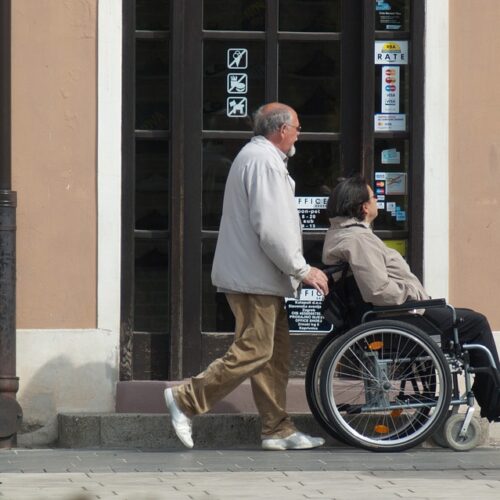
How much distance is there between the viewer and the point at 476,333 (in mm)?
9062

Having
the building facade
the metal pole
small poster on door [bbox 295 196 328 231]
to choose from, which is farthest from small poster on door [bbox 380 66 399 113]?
the metal pole

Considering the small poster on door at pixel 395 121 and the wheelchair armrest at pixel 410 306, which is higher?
the small poster on door at pixel 395 121

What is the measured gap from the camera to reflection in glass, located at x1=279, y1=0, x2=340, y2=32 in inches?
392

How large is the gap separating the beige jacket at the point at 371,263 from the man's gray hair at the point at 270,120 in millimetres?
575

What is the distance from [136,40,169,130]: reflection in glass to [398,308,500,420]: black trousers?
6.28 ft

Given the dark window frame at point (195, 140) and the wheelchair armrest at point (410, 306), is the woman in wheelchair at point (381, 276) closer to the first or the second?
the wheelchair armrest at point (410, 306)

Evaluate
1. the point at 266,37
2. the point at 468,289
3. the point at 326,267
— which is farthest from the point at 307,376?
the point at 266,37

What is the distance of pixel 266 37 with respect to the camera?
391 inches

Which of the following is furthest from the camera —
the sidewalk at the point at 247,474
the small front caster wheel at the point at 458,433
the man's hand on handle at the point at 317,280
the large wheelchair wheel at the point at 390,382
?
the small front caster wheel at the point at 458,433

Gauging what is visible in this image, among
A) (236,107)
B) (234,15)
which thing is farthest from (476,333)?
(234,15)

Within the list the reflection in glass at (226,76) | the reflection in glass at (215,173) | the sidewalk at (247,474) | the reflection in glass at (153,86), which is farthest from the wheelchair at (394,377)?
the reflection in glass at (153,86)

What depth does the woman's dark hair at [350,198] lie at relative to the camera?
9078 millimetres

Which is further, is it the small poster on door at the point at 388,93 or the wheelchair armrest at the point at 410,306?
the small poster on door at the point at 388,93

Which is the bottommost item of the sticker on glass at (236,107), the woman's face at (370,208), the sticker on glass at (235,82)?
the woman's face at (370,208)
